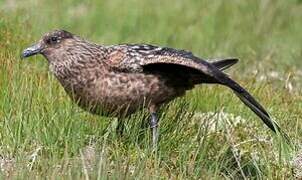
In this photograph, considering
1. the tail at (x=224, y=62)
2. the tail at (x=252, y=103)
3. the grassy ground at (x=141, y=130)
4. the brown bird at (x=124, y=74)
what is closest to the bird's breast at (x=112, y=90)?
the brown bird at (x=124, y=74)

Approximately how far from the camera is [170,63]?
7.24 metres

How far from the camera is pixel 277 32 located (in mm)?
14086

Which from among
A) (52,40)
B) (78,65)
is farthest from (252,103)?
(52,40)

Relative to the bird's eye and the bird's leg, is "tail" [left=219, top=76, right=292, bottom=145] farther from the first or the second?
the bird's eye

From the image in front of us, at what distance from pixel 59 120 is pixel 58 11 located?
627cm

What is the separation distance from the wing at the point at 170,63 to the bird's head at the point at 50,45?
1.14ft

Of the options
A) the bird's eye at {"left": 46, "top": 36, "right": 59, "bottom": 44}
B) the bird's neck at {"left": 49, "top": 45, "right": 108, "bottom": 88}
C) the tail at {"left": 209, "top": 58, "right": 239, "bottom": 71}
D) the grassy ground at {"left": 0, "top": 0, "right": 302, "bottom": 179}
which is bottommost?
the grassy ground at {"left": 0, "top": 0, "right": 302, "bottom": 179}

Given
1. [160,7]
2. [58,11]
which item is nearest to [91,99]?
[58,11]

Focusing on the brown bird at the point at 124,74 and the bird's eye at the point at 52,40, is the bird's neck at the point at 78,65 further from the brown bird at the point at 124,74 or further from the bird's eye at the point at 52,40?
the bird's eye at the point at 52,40

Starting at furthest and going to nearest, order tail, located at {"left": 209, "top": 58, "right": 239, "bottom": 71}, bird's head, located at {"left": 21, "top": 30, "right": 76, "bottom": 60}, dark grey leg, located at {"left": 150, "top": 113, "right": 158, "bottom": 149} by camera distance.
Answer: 1. tail, located at {"left": 209, "top": 58, "right": 239, "bottom": 71}
2. bird's head, located at {"left": 21, "top": 30, "right": 76, "bottom": 60}
3. dark grey leg, located at {"left": 150, "top": 113, "right": 158, "bottom": 149}

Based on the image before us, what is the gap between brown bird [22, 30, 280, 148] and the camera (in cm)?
720

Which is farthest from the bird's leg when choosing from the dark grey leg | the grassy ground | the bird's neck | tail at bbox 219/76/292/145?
tail at bbox 219/76/292/145

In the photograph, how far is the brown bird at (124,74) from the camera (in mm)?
7195

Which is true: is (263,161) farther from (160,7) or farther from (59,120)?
(160,7)
